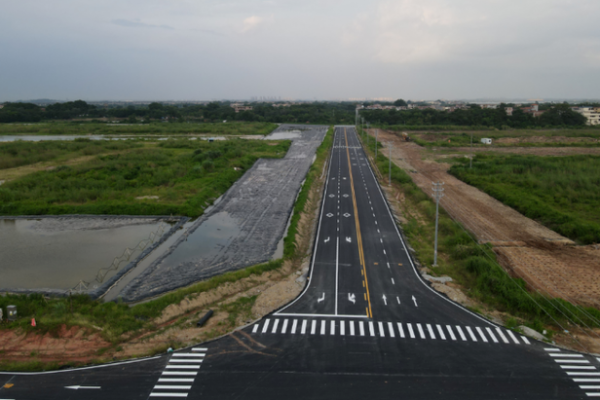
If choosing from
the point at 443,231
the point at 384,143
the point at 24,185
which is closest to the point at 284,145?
the point at 384,143

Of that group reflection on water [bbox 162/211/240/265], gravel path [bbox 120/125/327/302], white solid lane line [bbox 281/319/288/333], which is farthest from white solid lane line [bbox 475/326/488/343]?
reflection on water [bbox 162/211/240/265]

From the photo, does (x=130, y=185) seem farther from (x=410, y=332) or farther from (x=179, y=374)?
(x=410, y=332)

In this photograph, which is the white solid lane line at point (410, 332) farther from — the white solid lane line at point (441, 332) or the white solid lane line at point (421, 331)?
the white solid lane line at point (441, 332)

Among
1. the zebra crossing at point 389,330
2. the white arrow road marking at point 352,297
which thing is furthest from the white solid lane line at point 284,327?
the white arrow road marking at point 352,297

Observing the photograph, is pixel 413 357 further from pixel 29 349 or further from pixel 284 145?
pixel 284 145

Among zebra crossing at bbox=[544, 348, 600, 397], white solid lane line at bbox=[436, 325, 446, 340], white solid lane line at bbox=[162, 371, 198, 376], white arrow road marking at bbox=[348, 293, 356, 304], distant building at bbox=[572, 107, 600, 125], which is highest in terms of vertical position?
distant building at bbox=[572, 107, 600, 125]

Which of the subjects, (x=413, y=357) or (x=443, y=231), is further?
(x=443, y=231)

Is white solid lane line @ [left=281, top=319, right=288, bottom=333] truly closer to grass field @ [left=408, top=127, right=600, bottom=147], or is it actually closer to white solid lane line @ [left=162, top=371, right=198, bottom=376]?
white solid lane line @ [left=162, top=371, right=198, bottom=376]
